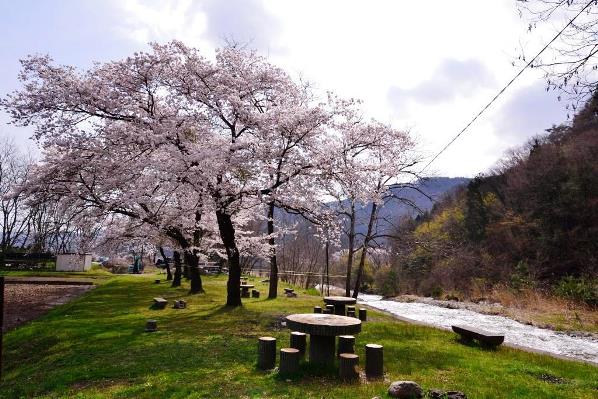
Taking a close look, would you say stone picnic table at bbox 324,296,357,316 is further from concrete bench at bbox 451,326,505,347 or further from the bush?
the bush

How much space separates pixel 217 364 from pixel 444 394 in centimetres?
387

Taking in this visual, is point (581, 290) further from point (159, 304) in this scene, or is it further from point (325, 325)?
point (325, 325)

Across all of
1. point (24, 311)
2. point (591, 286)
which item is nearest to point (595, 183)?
point (591, 286)

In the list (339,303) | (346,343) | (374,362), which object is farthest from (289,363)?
(339,303)

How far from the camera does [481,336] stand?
32.0 ft

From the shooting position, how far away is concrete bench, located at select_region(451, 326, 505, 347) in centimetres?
963

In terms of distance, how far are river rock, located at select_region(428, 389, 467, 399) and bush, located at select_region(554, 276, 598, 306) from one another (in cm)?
1818

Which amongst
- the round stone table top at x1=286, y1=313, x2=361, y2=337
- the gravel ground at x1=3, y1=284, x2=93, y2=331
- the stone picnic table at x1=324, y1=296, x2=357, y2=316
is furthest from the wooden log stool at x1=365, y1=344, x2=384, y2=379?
the gravel ground at x1=3, y1=284, x2=93, y2=331

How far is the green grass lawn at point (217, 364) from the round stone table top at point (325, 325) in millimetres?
601

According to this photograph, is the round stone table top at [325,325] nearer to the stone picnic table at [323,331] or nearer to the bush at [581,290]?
the stone picnic table at [323,331]

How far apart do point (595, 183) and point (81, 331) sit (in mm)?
31529

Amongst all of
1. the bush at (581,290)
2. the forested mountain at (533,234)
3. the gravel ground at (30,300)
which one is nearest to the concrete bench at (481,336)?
the forested mountain at (533,234)

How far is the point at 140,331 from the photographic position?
1122cm

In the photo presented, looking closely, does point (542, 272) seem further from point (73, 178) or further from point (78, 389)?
point (78, 389)
